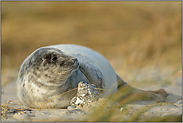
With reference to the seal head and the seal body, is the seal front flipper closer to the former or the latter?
the seal body

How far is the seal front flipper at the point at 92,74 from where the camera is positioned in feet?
11.6

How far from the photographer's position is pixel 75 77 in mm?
3309

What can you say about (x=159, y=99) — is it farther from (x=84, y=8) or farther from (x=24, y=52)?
(x=84, y=8)

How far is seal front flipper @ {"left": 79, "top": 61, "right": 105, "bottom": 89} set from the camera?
3.54 metres

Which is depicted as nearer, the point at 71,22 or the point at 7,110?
the point at 7,110

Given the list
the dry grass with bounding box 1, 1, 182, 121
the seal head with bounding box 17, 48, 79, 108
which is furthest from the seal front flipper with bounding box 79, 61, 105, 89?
the dry grass with bounding box 1, 1, 182, 121

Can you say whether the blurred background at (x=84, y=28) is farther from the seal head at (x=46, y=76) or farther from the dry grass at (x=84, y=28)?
the seal head at (x=46, y=76)

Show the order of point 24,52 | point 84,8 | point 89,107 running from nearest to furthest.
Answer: point 89,107 < point 24,52 < point 84,8

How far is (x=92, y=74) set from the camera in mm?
3568

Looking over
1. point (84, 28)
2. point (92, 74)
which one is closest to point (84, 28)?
point (84, 28)

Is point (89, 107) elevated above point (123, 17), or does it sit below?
below

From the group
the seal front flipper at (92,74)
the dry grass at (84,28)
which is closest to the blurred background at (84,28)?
the dry grass at (84,28)

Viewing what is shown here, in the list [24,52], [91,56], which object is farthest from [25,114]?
[24,52]

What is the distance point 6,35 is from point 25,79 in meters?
10.1
